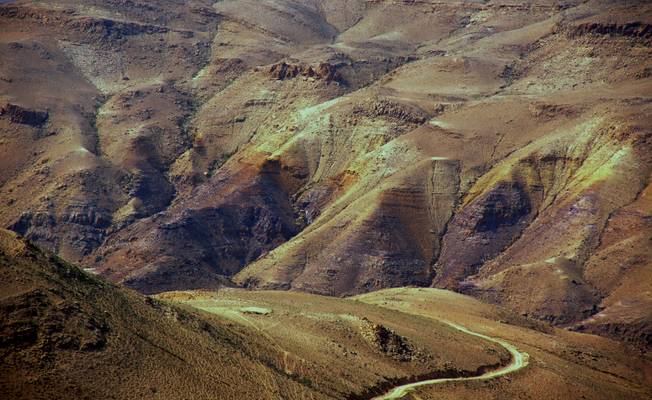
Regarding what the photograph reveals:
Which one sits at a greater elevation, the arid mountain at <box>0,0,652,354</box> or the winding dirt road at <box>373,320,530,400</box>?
the winding dirt road at <box>373,320,530,400</box>

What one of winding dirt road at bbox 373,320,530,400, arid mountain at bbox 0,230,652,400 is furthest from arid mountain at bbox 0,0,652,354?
arid mountain at bbox 0,230,652,400

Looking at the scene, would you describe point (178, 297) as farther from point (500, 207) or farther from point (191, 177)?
point (191, 177)

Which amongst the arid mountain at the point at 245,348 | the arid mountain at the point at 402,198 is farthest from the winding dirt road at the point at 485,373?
the arid mountain at the point at 402,198

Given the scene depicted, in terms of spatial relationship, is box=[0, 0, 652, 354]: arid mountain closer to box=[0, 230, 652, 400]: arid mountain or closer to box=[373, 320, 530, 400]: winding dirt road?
box=[373, 320, 530, 400]: winding dirt road

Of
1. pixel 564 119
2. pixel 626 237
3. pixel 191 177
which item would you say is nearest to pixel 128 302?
pixel 626 237

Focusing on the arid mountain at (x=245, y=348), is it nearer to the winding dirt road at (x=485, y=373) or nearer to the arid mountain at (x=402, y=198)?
the winding dirt road at (x=485, y=373)

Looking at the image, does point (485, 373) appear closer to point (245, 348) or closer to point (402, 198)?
point (245, 348)
